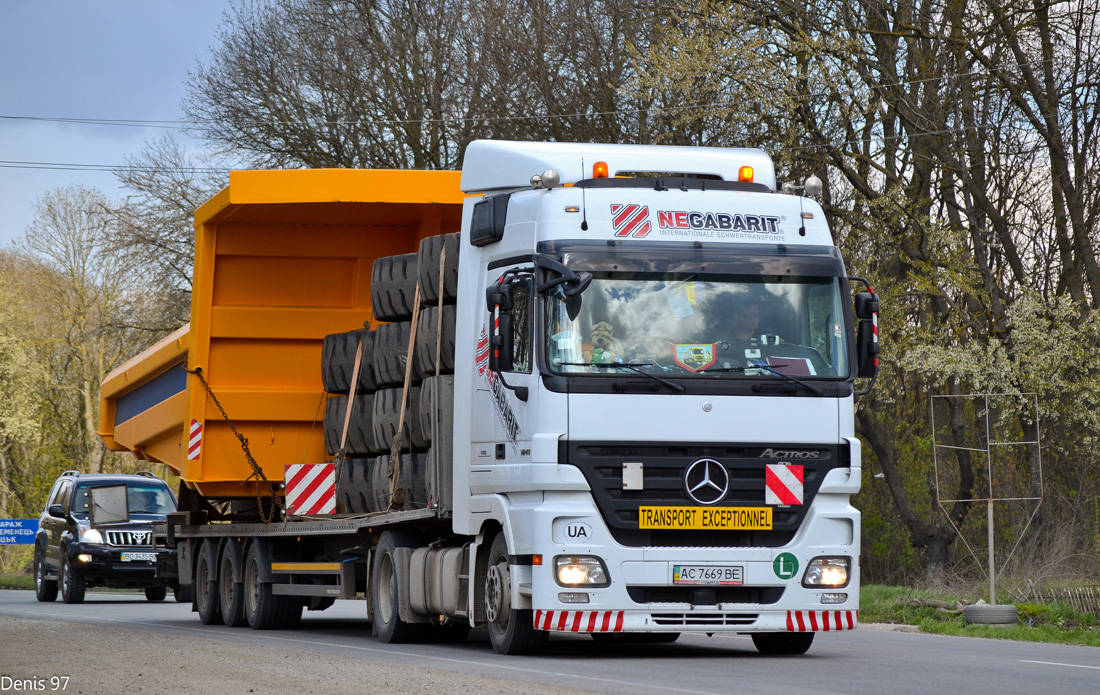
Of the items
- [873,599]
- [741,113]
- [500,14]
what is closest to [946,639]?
[873,599]

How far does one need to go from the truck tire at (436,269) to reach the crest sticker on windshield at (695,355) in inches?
89.1

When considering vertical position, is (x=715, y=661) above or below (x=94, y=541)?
below

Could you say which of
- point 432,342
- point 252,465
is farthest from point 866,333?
point 252,465

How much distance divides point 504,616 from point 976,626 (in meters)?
6.97

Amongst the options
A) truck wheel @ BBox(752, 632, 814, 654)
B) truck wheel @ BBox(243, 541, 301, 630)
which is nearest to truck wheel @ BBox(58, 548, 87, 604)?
truck wheel @ BBox(243, 541, 301, 630)

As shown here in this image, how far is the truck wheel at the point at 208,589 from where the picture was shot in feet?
55.7

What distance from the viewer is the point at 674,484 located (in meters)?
10.6

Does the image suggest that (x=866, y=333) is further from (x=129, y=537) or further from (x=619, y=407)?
(x=129, y=537)

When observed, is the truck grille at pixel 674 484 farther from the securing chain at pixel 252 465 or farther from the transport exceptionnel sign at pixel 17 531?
the transport exceptionnel sign at pixel 17 531

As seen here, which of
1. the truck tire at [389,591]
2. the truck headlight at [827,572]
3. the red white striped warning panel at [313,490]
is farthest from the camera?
the red white striped warning panel at [313,490]

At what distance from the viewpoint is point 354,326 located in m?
15.4

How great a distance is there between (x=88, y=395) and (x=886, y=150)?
102 feet


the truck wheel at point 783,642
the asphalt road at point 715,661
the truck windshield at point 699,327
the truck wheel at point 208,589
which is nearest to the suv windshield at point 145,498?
the truck wheel at point 208,589

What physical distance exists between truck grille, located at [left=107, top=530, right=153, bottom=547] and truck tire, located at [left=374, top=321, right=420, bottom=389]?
11.5 meters
